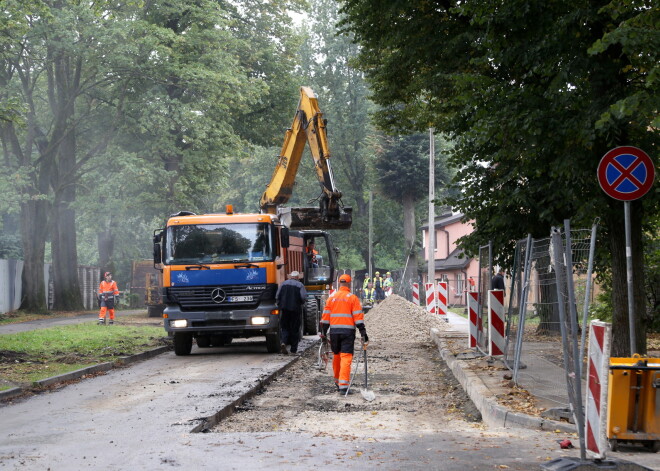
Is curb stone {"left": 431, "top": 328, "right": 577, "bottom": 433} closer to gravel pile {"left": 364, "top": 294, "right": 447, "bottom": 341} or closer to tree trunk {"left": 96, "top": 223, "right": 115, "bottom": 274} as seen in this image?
gravel pile {"left": 364, "top": 294, "right": 447, "bottom": 341}

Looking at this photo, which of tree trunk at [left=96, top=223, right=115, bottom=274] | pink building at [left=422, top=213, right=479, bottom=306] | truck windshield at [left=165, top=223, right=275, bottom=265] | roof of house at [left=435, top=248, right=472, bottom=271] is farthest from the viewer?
roof of house at [left=435, top=248, right=472, bottom=271]

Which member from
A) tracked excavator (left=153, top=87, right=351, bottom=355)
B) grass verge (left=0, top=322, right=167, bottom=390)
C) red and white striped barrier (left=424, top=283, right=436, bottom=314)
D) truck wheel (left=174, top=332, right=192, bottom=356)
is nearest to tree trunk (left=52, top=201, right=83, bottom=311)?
grass verge (left=0, top=322, right=167, bottom=390)

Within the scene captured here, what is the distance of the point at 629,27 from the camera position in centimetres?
1099

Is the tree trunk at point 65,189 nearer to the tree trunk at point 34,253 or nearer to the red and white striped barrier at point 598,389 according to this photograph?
the tree trunk at point 34,253

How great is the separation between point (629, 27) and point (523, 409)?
4.69 meters

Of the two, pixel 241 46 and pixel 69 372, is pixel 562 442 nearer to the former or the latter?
pixel 69 372

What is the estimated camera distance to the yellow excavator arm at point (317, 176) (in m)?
22.7

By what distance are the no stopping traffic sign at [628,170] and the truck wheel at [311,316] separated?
15.4 meters

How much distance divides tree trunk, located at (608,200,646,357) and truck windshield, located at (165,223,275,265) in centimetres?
811

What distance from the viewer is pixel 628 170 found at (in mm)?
10867

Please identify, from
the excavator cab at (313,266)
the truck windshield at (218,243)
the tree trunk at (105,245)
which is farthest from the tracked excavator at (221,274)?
the tree trunk at (105,245)

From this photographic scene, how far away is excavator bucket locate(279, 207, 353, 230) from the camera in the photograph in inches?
911

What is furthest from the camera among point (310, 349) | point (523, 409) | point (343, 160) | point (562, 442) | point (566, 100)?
point (343, 160)

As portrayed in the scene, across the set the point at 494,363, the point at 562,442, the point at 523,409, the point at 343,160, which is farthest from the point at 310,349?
the point at 343,160
